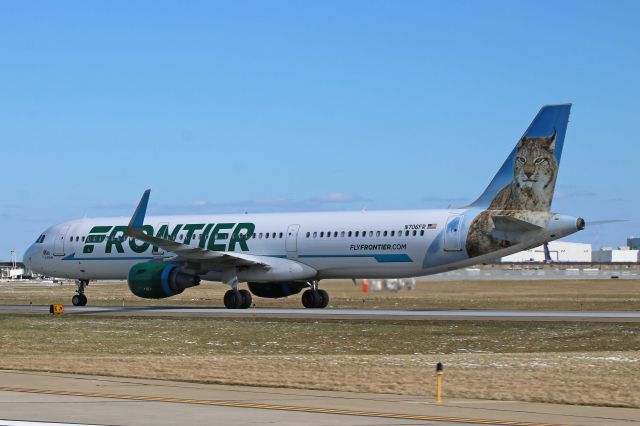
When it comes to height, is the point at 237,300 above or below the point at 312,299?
below

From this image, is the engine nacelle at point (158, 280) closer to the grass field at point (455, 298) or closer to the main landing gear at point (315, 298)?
the main landing gear at point (315, 298)

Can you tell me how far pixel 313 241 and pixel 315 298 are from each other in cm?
330

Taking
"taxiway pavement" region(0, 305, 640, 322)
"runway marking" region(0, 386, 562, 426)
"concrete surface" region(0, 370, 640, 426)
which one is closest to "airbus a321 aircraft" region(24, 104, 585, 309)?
"taxiway pavement" region(0, 305, 640, 322)

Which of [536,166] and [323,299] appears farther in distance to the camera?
[323,299]

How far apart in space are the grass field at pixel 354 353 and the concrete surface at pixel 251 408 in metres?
1.09

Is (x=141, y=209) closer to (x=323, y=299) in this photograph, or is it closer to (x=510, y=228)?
(x=323, y=299)

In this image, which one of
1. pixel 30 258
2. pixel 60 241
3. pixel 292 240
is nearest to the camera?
pixel 292 240

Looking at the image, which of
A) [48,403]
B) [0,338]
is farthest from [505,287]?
[48,403]

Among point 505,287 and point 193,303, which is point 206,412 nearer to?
point 193,303

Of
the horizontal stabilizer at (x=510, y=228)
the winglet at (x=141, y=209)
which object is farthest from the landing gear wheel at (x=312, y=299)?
the horizontal stabilizer at (x=510, y=228)

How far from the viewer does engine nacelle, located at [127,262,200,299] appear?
47.8 meters

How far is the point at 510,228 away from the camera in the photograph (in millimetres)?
42844

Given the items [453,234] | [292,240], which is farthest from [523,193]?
[292,240]

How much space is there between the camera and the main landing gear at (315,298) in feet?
165
